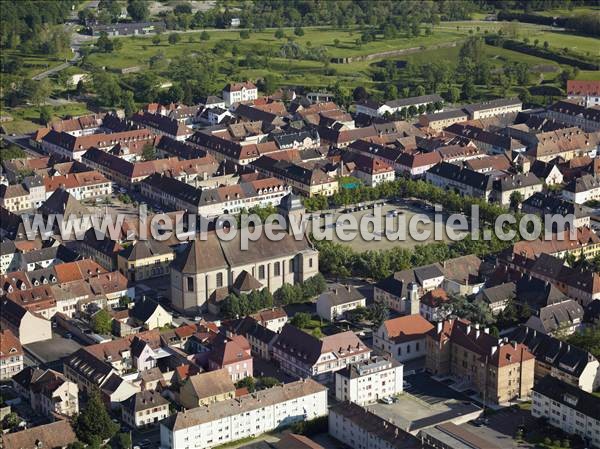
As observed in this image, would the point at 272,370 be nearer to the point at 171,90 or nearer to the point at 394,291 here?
the point at 394,291

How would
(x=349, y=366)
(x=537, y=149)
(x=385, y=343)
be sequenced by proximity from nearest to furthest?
(x=349, y=366) < (x=385, y=343) < (x=537, y=149)

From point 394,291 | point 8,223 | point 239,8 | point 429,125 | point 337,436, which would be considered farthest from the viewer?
point 239,8

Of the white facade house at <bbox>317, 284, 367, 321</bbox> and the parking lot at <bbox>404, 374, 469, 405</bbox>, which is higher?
the white facade house at <bbox>317, 284, 367, 321</bbox>

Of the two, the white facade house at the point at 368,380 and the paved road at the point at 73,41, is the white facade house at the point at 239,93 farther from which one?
the white facade house at the point at 368,380

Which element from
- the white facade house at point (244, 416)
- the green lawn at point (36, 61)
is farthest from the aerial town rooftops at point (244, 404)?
the green lawn at point (36, 61)

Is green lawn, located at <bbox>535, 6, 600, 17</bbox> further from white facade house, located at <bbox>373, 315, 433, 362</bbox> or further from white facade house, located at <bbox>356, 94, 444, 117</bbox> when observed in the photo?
white facade house, located at <bbox>373, 315, 433, 362</bbox>

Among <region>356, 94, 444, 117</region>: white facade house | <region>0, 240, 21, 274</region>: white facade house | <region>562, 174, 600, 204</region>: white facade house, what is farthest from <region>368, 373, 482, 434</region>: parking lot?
<region>356, 94, 444, 117</region>: white facade house

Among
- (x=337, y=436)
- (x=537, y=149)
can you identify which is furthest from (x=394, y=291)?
(x=537, y=149)
